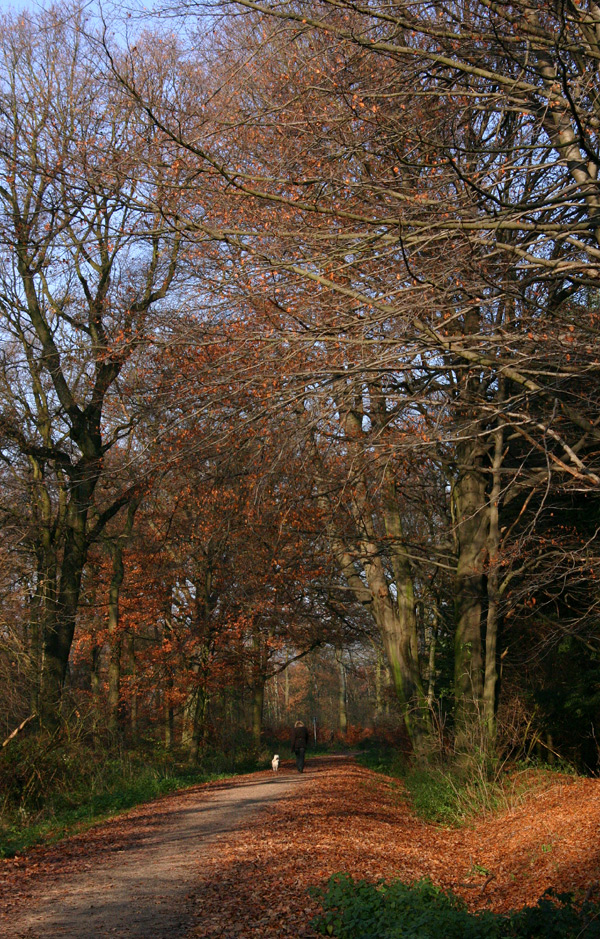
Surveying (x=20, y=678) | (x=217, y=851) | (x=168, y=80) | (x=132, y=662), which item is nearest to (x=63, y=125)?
(x=168, y=80)

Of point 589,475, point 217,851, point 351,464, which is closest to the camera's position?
point 589,475

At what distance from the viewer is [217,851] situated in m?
8.68

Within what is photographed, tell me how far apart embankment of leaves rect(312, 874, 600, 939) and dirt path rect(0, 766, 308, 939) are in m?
1.08

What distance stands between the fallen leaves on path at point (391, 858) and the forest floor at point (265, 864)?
0.02m

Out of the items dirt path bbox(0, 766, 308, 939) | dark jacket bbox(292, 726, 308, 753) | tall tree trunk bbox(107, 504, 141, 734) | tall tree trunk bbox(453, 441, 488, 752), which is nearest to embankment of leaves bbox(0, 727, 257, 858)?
dirt path bbox(0, 766, 308, 939)

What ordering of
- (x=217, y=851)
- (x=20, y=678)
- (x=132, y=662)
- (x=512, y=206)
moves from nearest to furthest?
1. (x=512, y=206)
2. (x=217, y=851)
3. (x=20, y=678)
4. (x=132, y=662)

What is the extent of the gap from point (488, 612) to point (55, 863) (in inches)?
314

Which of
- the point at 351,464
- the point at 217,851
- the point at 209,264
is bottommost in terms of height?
the point at 217,851

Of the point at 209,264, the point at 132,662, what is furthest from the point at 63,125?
the point at 132,662

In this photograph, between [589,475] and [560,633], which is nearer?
[589,475]

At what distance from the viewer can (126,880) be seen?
7184mm

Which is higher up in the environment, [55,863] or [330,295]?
[330,295]

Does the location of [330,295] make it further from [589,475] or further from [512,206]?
[589,475]

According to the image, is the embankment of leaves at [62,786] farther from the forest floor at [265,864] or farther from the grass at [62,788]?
the forest floor at [265,864]
